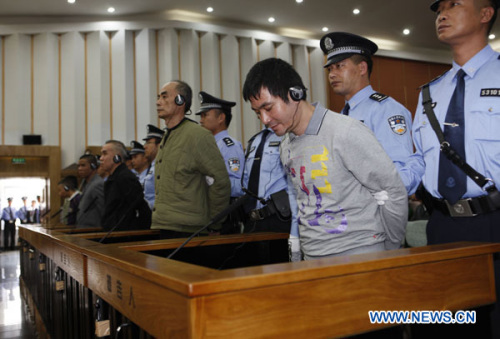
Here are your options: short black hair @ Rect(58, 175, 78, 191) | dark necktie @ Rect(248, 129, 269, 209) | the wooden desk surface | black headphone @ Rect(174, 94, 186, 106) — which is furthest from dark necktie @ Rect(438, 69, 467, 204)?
short black hair @ Rect(58, 175, 78, 191)

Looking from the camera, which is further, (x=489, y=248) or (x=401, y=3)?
(x=401, y=3)

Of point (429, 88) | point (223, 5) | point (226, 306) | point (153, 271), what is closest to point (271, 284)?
point (226, 306)

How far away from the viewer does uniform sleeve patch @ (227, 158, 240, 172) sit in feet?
10.6

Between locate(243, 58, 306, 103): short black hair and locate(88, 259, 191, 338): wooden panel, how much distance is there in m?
0.70

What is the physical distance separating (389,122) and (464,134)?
40 cm

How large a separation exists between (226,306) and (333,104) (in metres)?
9.27

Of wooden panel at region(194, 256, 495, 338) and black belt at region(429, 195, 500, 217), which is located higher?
black belt at region(429, 195, 500, 217)

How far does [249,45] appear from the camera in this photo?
9086mm

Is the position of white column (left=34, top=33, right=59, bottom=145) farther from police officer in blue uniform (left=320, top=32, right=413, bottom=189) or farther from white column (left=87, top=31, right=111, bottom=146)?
police officer in blue uniform (left=320, top=32, right=413, bottom=189)

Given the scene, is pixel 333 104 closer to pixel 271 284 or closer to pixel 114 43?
pixel 114 43

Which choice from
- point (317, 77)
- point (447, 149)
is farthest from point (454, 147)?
point (317, 77)

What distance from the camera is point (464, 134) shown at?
147 centimetres

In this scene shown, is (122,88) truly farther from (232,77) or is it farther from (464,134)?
(464,134)

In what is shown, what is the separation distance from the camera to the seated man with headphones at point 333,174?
51.8 inches
